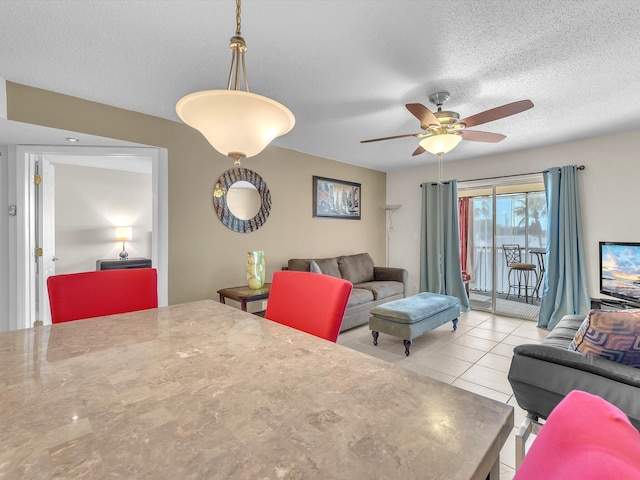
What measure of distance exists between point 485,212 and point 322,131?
329cm

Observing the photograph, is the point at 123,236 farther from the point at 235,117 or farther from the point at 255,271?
the point at 235,117

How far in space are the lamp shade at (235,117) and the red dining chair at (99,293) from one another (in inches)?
47.3

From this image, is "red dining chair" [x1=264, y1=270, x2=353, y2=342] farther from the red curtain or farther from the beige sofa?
the red curtain

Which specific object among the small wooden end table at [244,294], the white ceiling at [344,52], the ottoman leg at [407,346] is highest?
the white ceiling at [344,52]

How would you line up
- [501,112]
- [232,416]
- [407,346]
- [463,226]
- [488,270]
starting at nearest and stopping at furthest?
[232,416] → [501,112] → [407,346] → [488,270] → [463,226]

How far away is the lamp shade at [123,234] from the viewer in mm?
5117

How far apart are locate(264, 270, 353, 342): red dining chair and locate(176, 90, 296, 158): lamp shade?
73cm

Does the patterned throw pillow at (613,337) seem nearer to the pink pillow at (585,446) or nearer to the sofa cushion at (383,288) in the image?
the pink pillow at (585,446)

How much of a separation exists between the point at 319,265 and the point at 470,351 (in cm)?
207

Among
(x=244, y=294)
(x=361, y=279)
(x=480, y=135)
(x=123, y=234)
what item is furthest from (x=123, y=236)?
(x=480, y=135)

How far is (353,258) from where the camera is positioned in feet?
16.0

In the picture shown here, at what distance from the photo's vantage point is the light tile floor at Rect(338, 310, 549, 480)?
2445 mm

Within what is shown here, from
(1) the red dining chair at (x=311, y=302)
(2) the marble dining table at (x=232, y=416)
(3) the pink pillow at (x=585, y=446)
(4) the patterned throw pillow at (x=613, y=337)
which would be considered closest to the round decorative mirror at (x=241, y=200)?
(1) the red dining chair at (x=311, y=302)

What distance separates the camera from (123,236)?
514cm
